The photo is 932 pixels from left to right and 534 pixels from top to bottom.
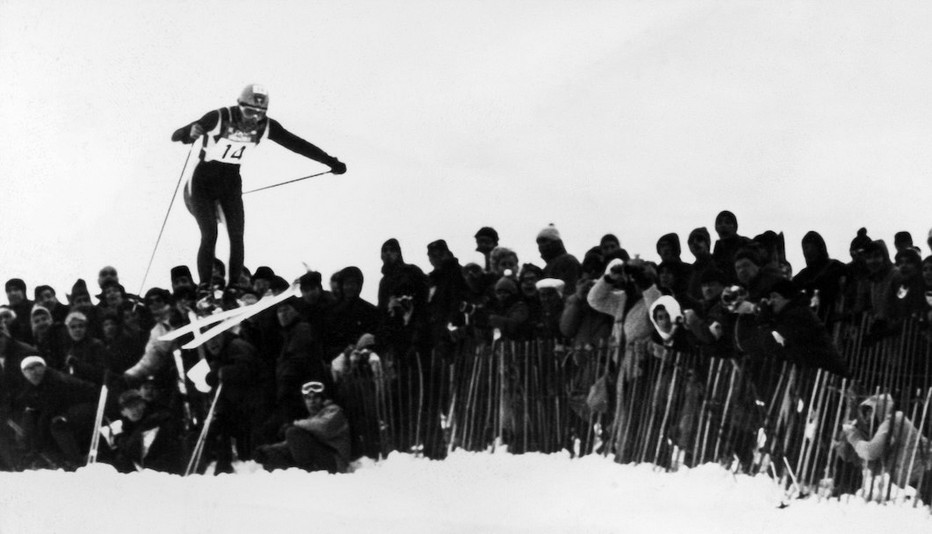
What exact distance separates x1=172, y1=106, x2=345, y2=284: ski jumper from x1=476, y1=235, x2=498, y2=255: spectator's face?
→ 2.14m

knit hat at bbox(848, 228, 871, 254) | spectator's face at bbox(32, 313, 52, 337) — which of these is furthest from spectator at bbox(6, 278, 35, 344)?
knit hat at bbox(848, 228, 871, 254)

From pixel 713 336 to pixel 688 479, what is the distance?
4.09ft

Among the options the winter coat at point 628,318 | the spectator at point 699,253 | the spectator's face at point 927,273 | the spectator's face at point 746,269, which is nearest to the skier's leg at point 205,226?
the winter coat at point 628,318

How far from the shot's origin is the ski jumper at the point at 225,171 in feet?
54.7

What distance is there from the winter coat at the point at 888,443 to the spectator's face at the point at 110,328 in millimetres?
6896

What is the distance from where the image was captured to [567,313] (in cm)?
1457

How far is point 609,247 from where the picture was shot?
1481cm

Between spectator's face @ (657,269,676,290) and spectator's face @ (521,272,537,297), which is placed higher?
spectator's face @ (657,269,676,290)

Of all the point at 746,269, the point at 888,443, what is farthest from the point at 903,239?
the point at 888,443

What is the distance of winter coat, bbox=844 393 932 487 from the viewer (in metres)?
13.5

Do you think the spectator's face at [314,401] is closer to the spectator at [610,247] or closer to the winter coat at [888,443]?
the spectator at [610,247]

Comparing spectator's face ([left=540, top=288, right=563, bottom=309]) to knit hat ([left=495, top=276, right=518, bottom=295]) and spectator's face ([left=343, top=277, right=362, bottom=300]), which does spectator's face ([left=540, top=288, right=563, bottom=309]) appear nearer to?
knit hat ([left=495, top=276, right=518, bottom=295])

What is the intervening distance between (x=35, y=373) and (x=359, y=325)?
11.2 feet

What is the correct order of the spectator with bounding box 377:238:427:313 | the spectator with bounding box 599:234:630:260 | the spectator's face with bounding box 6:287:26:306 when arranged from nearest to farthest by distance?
the spectator with bounding box 599:234:630:260
the spectator with bounding box 377:238:427:313
the spectator's face with bounding box 6:287:26:306
